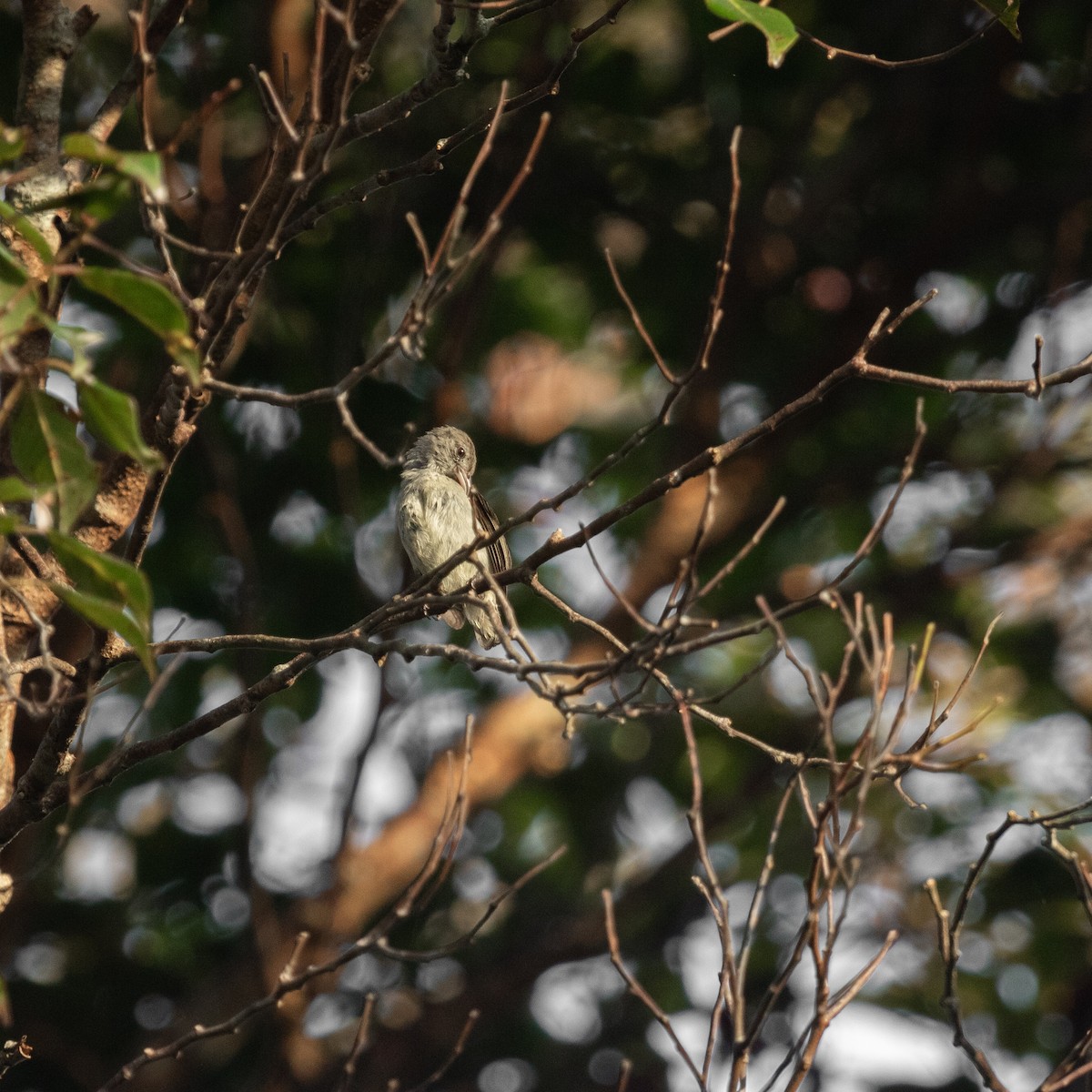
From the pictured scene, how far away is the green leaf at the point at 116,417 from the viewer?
1848 millimetres

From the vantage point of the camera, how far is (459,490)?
5.32 m

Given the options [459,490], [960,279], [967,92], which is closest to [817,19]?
[967,92]

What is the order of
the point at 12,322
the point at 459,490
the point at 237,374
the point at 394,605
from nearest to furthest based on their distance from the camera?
the point at 12,322
the point at 394,605
the point at 459,490
the point at 237,374

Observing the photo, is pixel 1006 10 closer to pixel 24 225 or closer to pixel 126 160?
pixel 126 160

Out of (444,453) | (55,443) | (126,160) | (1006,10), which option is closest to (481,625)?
(444,453)

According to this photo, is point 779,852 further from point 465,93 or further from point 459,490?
point 465,93

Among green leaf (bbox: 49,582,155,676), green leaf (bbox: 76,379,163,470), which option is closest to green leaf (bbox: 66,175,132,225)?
green leaf (bbox: 76,379,163,470)

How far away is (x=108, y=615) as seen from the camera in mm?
1858

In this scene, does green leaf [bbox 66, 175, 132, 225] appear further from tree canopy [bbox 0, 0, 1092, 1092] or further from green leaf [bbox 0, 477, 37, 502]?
tree canopy [bbox 0, 0, 1092, 1092]

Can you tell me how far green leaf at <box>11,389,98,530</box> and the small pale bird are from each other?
3043 millimetres

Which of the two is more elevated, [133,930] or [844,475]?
[844,475]

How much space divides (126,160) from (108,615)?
0.64m

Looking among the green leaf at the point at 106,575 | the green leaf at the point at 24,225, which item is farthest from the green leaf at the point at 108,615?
the green leaf at the point at 24,225

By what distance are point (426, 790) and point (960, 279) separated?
12.3 ft
